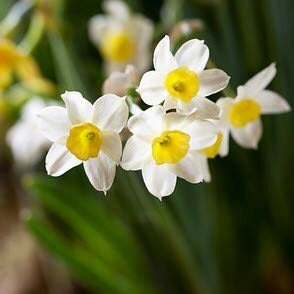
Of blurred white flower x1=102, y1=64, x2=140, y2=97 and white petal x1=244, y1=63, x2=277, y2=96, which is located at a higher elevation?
blurred white flower x1=102, y1=64, x2=140, y2=97

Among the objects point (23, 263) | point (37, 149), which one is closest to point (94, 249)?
point (37, 149)

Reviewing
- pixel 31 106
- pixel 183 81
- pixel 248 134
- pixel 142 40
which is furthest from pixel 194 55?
pixel 31 106

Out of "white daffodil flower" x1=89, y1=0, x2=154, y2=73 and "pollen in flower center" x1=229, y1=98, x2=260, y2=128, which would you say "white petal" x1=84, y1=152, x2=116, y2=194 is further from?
"white daffodil flower" x1=89, y1=0, x2=154, y2=73

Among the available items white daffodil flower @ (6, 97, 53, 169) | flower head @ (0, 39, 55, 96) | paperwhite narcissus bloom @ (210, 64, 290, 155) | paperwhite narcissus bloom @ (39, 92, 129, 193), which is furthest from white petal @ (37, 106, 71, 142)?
white daffodil flower @ (6, 97, 53, 169)

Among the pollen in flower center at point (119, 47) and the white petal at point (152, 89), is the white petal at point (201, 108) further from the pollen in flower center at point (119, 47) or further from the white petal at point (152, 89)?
the pollen in flower center at point (119, 47)

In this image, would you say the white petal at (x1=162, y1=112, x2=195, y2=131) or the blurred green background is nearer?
the white petal at (x1=162, y1=112, x2=195, y2=131)

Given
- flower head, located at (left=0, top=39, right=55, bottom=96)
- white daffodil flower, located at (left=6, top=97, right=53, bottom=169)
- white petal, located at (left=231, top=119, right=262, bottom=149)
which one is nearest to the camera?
white petal, located at (left=231, top=119, right=262, bottom=149)

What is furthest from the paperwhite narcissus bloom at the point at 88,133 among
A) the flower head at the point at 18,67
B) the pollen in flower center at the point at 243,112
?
the flower head at the point at 18,67

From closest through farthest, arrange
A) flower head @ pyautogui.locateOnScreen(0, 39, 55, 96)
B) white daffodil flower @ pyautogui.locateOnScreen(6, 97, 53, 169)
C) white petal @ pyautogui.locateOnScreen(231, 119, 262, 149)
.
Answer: white petal @ pyautogui.locateOnScreen(231, 119, 262, 149) → flower head @ pyautogui.locateOnScreen(0, 39, 55, 96) → white daffodil flower @ pyautogui.locateOnScreen(6, 97, 53, 169)
